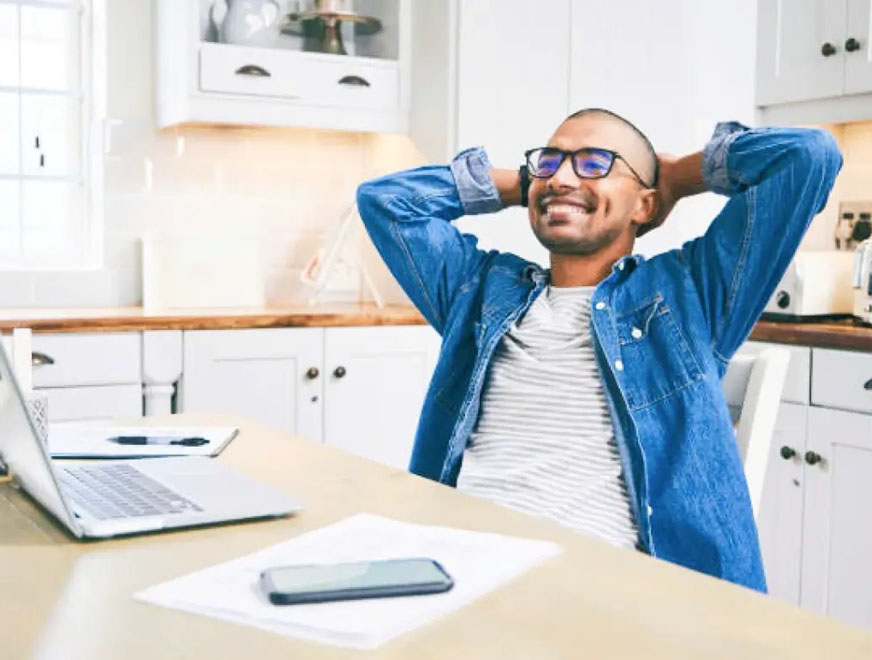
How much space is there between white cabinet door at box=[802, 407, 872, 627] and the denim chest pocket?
1316 millimetres

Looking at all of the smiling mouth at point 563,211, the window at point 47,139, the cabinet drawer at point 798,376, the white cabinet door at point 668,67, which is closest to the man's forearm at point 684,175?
the smiling mouth at point 563,211

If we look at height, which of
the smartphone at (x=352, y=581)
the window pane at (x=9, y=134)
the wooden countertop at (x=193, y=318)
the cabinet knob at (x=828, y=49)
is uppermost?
the cabinet knob at (x=828, y=49)

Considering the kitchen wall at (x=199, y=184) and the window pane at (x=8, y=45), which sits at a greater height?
the window pane at (x=8, y=45)

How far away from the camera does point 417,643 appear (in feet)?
2.81

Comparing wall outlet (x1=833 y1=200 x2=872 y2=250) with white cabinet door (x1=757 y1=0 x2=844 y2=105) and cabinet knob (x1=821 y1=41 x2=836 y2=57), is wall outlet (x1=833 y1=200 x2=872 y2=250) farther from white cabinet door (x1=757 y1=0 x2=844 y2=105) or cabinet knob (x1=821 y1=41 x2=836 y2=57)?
cabinet knob (x1=821 y1=41 x2=836 y2=57)

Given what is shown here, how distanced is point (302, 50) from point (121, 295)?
1001 mm

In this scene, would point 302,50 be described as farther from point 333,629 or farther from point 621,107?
point 333,629

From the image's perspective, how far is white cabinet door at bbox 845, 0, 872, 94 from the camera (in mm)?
3404

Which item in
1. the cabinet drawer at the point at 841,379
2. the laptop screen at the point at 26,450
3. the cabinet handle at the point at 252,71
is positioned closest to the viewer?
the laptop screen at the point at 26,450

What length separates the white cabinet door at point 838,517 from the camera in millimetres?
2895

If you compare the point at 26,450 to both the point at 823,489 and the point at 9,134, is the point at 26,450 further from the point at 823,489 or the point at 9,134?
the point at 9,134

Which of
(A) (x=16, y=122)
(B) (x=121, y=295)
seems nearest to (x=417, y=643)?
(B) (x=121, y=295)

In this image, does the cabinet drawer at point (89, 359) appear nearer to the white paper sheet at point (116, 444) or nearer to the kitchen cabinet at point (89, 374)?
the kitchen cabinet at point (89, 374)

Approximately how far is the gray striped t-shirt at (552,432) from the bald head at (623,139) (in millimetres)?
236
